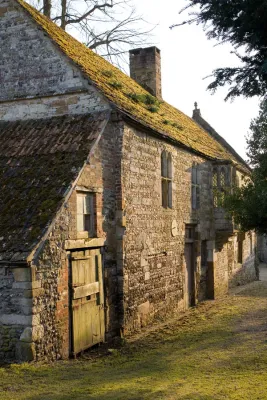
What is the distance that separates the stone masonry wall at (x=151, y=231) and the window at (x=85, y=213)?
1.17 meters

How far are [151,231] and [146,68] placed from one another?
857 centimetres

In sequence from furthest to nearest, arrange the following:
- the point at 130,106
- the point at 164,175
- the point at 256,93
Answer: the point at 164,175 → the point at 130,106 → the point at 256,93

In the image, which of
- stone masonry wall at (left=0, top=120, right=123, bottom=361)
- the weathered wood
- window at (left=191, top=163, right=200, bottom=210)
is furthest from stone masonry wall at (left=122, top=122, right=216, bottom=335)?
the weathered wood

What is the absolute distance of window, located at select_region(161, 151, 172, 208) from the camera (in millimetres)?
14625

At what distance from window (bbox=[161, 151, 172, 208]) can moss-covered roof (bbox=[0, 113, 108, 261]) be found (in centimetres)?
355

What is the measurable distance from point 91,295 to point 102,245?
1181 millimetres

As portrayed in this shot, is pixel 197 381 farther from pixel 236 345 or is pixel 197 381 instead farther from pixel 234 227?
pixel 234 227

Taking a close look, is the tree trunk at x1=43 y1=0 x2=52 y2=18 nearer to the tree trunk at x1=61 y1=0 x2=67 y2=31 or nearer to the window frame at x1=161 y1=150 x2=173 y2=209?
the tree trunk at x1=61 y1=0 x2=67 y2=31

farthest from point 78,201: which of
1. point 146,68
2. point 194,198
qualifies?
point 146,68

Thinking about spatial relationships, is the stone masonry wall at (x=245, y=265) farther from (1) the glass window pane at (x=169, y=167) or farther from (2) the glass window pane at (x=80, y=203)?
(2) the glass window pane at (x=80, y=203)

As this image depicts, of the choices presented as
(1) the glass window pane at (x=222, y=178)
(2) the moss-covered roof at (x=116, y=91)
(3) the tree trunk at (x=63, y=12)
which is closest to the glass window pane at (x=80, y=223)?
(2) the moss-covered roof at (x=116, y=91)

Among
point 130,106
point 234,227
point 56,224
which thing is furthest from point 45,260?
point 234,227

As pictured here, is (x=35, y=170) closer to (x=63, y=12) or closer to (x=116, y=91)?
(x=116, y=91)

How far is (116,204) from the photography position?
12.0 metres
